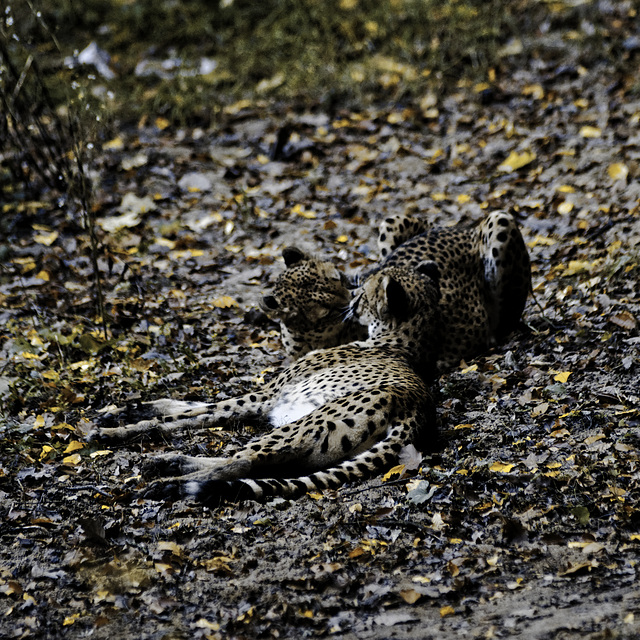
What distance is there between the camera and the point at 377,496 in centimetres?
430

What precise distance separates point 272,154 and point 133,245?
2.76 meters

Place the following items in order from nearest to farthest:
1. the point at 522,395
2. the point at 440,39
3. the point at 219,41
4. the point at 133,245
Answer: the point at 522,395 → the point at 133,245 → the point at 440,39 → the point at 219,41

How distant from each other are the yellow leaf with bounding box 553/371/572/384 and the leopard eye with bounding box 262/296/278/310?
2.21m

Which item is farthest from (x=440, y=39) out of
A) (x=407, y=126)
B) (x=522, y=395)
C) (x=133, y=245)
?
(x=522, y=395)

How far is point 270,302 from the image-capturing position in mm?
6215

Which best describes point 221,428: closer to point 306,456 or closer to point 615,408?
point 306,456

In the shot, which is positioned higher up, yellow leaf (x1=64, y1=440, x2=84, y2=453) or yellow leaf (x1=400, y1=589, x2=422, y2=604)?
yellow leaf (x1=64, y1=440, x2=84, y2=453)

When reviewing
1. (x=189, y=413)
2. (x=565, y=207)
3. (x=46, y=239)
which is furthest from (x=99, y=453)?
(x=565, y=207)

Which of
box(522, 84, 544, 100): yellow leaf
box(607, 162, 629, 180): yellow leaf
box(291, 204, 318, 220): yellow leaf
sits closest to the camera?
box(607, 162, 629, 180): yellow leaf

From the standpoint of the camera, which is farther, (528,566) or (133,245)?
(133,245)

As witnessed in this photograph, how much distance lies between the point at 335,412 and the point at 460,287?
7.03 feet

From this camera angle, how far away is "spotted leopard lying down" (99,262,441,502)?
4.44 m

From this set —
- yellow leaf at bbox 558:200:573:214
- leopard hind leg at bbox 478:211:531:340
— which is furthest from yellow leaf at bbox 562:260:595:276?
yellow leaf at bbox 558:200:573:214

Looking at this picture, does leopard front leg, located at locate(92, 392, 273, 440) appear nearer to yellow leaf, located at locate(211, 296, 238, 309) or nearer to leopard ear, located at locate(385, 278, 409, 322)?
leopard ear, located at locate(385, 278, 409, 322)
